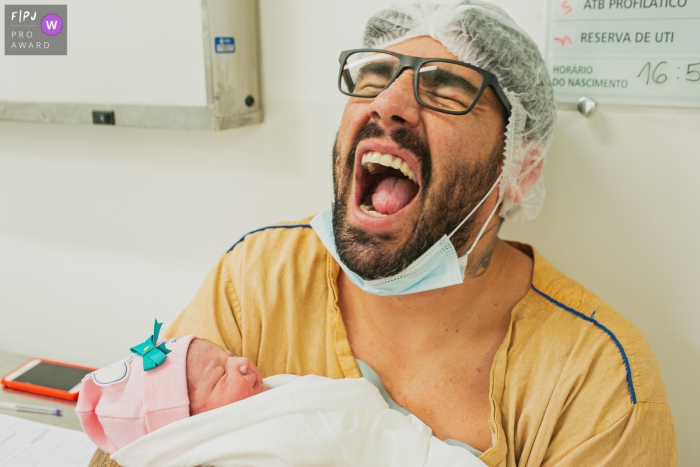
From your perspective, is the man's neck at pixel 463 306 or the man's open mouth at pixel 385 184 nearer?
the man's open mouth at pixel 385 184

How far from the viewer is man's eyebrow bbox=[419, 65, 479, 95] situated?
129 cm

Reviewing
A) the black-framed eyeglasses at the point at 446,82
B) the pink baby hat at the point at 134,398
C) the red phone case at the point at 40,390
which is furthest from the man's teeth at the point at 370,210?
the red phone case at the point at 40,390

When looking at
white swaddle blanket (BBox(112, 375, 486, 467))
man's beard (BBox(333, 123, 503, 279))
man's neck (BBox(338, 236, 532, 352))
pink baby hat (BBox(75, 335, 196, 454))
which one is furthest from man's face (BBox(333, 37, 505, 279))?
pink baby hat (BBox(75, 335, 196, 454))

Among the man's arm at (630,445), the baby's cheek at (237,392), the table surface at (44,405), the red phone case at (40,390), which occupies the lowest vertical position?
the table surface at (44,405)

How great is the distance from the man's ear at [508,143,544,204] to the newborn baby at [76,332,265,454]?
0.70m

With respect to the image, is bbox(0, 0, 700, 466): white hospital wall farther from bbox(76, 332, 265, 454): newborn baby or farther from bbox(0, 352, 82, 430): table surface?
bbox(76, 332, 265, 454): newborn baby

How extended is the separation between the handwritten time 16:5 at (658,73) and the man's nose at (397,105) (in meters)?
0.55

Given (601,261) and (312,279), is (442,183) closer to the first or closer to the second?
(312,279)

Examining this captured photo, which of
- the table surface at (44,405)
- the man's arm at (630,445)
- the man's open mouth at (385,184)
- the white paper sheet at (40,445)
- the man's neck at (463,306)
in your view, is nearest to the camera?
the man's arm at (630,445)

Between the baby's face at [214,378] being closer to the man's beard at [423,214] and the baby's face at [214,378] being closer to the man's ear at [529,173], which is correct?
the man's beard at [423,214]

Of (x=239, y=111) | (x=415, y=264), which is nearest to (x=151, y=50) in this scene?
(x=239, y=111)

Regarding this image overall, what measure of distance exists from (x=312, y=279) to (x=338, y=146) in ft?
1.11

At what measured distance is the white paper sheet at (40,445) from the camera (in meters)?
1.64

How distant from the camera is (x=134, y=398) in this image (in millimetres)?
1272
